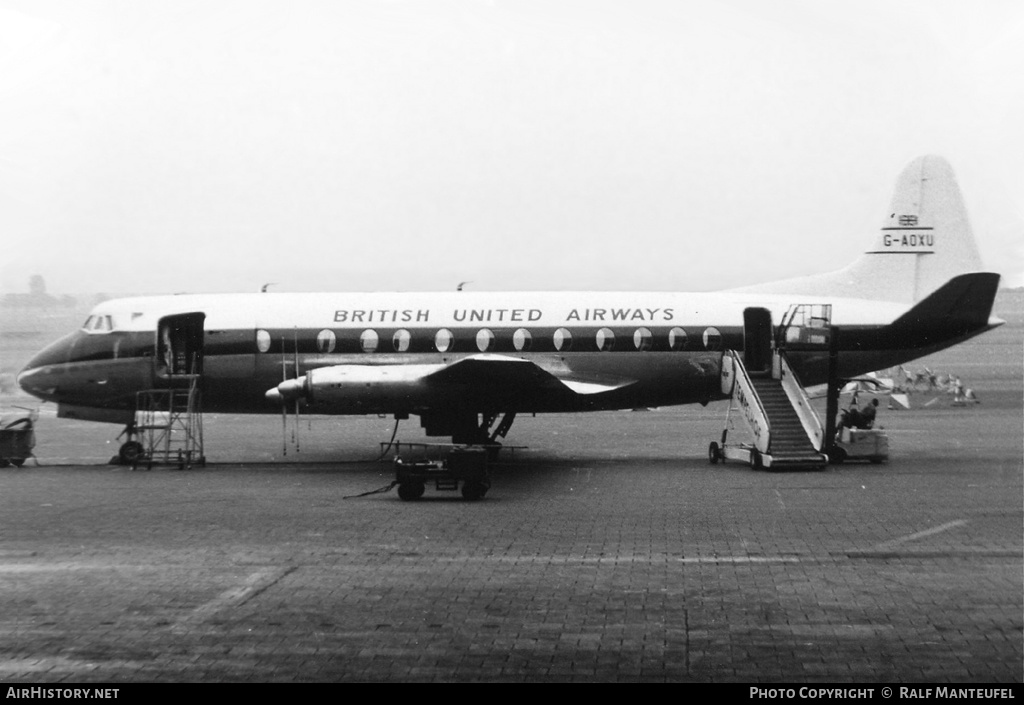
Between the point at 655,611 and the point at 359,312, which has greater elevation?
the point at 359,312

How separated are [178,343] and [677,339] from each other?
35.9 ft

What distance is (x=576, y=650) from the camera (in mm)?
10133

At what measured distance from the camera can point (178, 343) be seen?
2520 cm

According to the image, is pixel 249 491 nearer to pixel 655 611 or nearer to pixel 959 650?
pixel 655 611

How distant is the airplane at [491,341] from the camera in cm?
2473

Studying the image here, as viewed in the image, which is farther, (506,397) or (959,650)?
(506,397)

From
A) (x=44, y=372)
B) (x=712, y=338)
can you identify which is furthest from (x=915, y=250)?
(x=44, y=372)

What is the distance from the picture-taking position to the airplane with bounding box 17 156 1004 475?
81.1 ft

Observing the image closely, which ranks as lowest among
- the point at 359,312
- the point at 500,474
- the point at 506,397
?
the point at 500,474

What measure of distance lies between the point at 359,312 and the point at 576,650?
15797mm

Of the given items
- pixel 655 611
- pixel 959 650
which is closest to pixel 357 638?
pixel 655 611

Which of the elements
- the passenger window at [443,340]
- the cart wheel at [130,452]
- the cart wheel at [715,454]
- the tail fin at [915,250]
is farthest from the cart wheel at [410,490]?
the tail fin at [915,250]
